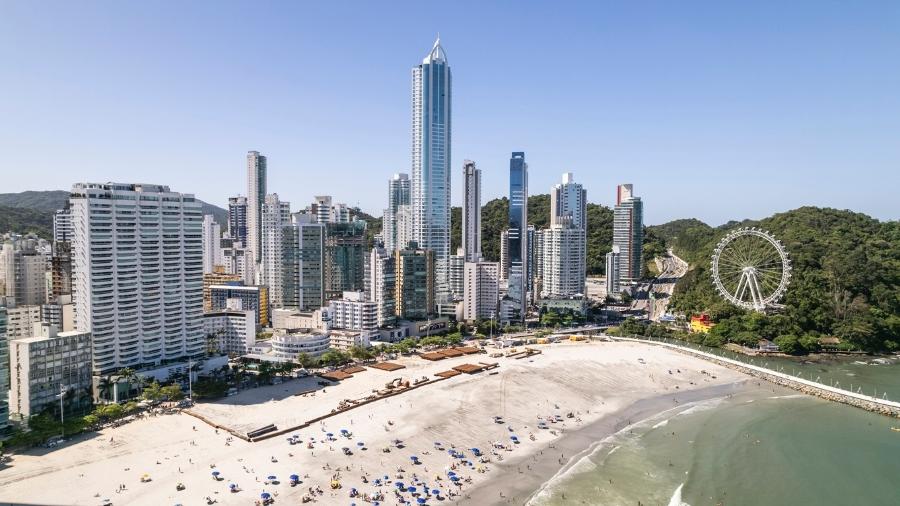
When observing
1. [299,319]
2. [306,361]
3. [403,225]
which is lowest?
[306,361]

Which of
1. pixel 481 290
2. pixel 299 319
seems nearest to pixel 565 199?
pixel 481 290

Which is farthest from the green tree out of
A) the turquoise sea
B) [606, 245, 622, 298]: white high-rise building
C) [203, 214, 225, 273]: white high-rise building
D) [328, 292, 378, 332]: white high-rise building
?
[203, 214, 225, 273]: white high-rise building

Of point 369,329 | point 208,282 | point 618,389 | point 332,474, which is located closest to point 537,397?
point 618,389

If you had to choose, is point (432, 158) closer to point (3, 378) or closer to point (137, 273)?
point (137, 273)

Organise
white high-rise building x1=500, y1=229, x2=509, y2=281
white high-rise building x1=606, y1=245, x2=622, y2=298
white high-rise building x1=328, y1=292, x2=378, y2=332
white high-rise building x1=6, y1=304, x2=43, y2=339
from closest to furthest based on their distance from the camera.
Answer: white high-rise building x1=6, y1=304, x2=43, y2=339 < white high-rise building x1=328, y1=292, x2=378, y2=332 < white high-rise building x1=500, y1=229, x2=509, y2=281 < white high-rise building x1=606, y1=245, x2=622, y2=298

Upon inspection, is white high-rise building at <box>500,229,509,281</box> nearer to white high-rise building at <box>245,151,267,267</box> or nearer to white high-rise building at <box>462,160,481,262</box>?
white high-rise building at <box>462,160,481,262</box>

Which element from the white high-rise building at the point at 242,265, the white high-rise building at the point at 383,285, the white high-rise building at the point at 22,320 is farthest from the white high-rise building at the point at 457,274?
the white high-rise building at the point at 22,320

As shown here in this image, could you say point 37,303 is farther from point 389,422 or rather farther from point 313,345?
point 389,422
